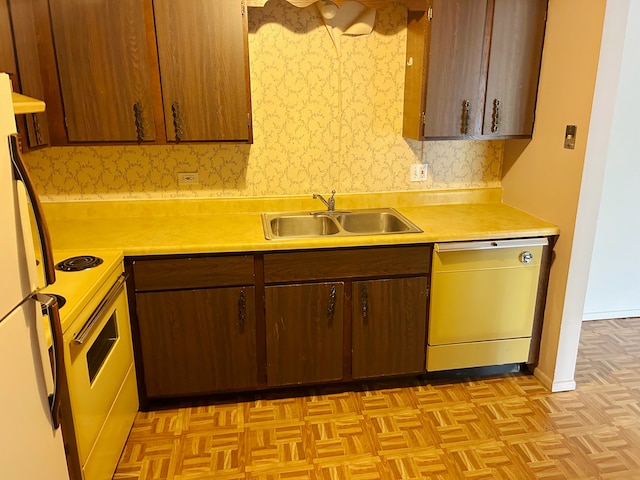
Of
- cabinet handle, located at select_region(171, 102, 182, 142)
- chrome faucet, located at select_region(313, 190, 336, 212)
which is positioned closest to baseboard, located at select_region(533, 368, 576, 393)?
chrome faucet, located at select_region(313, 190, 336, 212)

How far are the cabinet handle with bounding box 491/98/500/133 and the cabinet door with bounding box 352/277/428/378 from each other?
35.7 inches

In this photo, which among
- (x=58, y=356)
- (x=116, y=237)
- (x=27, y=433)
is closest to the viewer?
(x=27, y=433)

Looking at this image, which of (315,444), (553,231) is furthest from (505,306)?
(315,444)

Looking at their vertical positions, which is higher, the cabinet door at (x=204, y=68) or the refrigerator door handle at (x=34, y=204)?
the cabinet door at (x=204, y=68)

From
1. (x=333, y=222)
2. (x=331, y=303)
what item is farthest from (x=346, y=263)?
(x=333, y=222)

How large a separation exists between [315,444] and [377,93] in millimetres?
1904

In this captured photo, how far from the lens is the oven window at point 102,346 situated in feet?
6.15

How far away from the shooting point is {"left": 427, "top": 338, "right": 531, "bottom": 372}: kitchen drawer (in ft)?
8.72

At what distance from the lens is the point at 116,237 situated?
2.38 meters

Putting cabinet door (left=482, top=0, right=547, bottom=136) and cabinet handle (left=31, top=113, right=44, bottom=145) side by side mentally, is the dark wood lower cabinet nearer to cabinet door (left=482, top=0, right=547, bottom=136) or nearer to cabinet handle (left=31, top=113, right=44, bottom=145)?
cabinet handle (left=31, top=113, right=44, bottom=145)

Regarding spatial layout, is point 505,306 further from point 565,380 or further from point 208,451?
point 208,451

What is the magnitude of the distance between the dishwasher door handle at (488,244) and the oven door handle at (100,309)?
149 cm

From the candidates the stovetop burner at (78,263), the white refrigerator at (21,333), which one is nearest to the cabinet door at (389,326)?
the stovetop burner at (78,263)

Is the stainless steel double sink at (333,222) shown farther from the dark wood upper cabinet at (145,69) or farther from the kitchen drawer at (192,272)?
the dark wood upper cabinet at (145,69)
